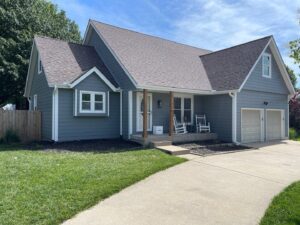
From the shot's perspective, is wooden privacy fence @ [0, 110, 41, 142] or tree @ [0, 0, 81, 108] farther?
tree @ [0, 0, 81, 108]

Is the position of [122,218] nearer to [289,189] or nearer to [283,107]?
[289,189]

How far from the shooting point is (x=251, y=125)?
15422mm

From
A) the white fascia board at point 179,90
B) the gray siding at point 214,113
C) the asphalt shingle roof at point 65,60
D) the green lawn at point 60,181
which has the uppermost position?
the asphalt shingle roof at point 65,60

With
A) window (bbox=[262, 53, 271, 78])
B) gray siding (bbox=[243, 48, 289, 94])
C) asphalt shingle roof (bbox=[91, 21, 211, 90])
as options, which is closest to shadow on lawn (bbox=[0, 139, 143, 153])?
asphalt shingle roof (bbox=[91, 21, 211, 90])

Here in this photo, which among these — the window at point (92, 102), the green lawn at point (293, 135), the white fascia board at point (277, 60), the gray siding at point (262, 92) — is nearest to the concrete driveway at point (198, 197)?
the window at point (92, 102)

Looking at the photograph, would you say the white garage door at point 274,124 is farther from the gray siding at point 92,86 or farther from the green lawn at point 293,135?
the gray siding at point 92,86

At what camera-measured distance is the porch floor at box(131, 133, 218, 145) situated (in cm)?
1214

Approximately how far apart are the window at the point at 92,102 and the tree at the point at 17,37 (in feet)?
32.5

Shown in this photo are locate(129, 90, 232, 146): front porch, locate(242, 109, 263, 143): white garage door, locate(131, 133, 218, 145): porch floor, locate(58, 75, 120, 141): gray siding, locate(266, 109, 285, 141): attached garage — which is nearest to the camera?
locate(131, 133, 218, 145): porch floor

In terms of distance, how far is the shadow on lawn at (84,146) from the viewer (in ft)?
35.3

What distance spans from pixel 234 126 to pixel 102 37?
876 cm

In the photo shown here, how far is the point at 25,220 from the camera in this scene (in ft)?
13.1

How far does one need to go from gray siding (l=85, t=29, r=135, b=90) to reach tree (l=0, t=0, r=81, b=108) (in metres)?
6.54

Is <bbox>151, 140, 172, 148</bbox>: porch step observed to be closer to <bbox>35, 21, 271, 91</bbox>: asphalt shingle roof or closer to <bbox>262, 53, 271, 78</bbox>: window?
<bbox>35, 21, 271, 91</bbox>: asphalt shingle roof
